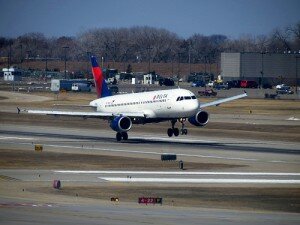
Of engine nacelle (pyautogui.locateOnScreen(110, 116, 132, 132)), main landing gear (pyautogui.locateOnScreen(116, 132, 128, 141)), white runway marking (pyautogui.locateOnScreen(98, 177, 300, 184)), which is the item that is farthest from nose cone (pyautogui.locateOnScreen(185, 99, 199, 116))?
white runway marking (pyautogui.locateOnScreen(98, 177, 300, 184))

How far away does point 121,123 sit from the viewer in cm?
8894

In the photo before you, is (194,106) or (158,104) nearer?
(194,106)

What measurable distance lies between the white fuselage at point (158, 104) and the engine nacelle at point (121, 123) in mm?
2758

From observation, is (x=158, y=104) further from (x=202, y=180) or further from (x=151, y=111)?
(x=202, y=180)

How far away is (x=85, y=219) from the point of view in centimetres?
4128

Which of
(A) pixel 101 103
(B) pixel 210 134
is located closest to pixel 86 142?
(A) pixel 101 103

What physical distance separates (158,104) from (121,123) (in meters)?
4.12

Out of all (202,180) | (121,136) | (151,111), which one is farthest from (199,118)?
(202,180)

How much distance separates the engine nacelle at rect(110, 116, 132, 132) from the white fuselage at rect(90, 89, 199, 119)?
9.05ft

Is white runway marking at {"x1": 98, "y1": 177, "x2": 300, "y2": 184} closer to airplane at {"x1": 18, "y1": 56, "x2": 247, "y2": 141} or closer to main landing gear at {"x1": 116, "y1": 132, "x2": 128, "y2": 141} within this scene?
airplane at {"x1": 18, "y1": 56, "x2": 247, "y2": 141}

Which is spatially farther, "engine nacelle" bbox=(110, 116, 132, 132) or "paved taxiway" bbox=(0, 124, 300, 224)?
"engine nacelle" bbox=(110, 116, 132, 132)

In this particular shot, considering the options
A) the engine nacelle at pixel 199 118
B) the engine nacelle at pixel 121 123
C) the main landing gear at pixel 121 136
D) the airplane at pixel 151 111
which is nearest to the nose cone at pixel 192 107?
the airplane at pixel 151 111

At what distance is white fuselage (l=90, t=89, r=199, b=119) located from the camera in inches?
3460

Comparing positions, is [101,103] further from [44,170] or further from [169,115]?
[44,170]
